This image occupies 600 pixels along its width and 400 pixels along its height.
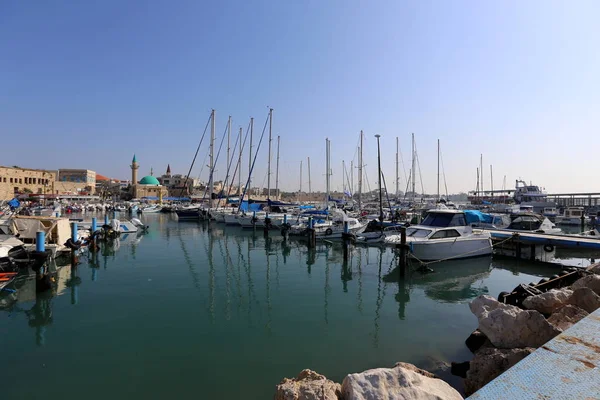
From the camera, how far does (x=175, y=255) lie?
907 inches

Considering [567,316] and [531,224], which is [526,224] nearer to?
[531,224]

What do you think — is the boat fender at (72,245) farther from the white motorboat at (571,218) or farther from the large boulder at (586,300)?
the white motorboat at (571,218)

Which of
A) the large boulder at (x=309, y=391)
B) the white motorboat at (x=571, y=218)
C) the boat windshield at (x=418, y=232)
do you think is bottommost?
the white motorboat at (x=571, y=218)

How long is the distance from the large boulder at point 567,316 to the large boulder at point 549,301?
1320 millimetres

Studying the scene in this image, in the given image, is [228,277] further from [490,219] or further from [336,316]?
[490,219]

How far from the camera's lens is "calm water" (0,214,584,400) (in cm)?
742

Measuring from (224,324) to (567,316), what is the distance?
8.99m

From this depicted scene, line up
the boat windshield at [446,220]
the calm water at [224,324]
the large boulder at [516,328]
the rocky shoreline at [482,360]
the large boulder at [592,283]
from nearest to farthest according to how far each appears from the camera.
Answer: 1. the rocky shoreline at [482,360]
2. the large boulder at [516,328]
3. the calm water at [224,324]
4. the large boulder at [592,283]
5. the boat windshield at [446,220]

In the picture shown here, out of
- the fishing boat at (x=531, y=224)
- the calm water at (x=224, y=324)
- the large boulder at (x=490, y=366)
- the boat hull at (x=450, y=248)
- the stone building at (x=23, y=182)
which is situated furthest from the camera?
the stone building at (x=23, y=182)

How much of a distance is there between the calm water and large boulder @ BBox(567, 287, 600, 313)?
2919 mm

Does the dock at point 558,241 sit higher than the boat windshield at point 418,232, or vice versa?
the boat windshield at point 418,232

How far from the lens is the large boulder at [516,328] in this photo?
6.80 m

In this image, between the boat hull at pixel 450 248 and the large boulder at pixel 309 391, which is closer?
the large boulder at pixel 309 391

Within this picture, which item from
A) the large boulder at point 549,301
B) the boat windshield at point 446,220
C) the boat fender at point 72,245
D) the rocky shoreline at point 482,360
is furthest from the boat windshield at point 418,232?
the boat fender at point 72,245
